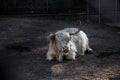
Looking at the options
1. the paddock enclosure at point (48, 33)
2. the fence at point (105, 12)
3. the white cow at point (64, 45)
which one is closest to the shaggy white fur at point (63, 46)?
the white cow at point (64, 45)

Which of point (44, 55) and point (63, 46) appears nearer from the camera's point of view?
point (63, 46)

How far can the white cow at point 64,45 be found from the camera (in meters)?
8.51

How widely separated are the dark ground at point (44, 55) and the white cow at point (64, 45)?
0.20 metres

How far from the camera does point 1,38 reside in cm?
1191

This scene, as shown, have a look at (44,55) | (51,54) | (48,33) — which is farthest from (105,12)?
(51,54)

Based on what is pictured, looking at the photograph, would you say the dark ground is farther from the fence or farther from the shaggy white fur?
the fence

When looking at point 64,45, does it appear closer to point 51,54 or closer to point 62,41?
point 62,41

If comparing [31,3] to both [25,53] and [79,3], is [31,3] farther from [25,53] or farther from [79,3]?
[25,53]

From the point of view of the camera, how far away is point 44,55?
9.35 metres

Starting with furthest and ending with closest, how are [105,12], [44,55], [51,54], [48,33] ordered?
1. [105,12]
2. [48,33]
3. [44,55]
4. [51,54]

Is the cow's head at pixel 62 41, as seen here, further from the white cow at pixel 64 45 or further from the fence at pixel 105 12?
the fence at pixel 105 12

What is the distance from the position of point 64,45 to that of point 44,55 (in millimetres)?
1083

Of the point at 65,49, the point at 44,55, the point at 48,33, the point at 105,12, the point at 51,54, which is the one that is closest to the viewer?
the point at 65,49

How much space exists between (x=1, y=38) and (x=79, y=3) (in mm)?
7743
